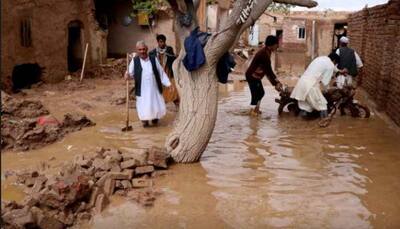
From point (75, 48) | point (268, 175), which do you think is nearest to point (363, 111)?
point (268, 175)

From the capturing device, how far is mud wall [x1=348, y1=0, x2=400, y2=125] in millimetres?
9047

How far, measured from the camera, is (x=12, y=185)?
5426mm

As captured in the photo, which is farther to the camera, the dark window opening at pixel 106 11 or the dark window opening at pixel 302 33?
the dark window opening at pixel 302 33

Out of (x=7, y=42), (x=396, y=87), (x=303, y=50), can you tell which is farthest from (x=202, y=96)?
(x=303, y=50)

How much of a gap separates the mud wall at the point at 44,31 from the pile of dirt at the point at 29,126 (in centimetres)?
316

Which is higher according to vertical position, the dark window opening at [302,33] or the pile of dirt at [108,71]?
the dark window opening at [302,33]

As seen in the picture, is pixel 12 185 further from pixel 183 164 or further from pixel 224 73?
pixel 224 73

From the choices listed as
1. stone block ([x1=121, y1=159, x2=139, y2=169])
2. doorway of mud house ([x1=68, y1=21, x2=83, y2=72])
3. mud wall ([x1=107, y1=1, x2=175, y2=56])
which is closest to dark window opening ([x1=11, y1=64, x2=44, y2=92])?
doorway of mud house ([x1=68, y1=21, x2=83, y2=72])

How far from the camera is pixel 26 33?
42.1ft

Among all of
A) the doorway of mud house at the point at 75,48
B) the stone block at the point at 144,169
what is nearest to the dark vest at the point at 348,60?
the stone block at the point at 144,169

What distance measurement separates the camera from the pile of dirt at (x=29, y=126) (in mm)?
7066

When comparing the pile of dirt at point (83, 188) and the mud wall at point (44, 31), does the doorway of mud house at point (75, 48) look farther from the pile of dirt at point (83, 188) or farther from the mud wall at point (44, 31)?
the pile of dirt at point (83, 188)

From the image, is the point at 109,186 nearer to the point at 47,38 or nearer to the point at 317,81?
the point at 317,81

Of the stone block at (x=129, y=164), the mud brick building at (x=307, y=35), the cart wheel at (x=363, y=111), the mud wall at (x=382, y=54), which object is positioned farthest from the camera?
the mud brick building at (x=307, y=35)
